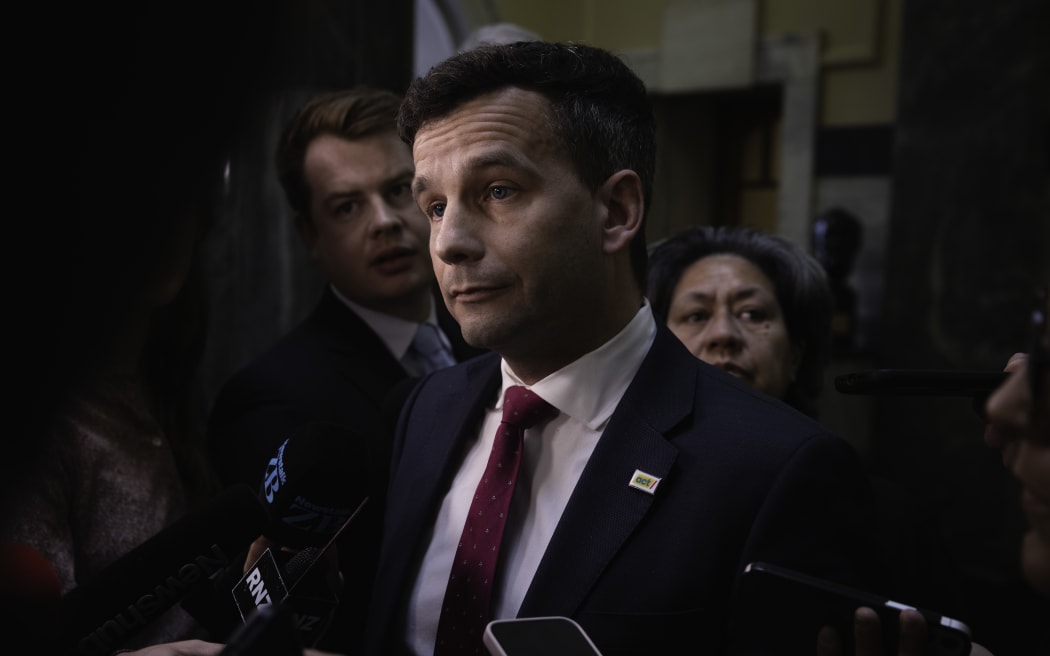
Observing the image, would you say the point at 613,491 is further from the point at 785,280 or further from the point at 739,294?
the point at 785,280

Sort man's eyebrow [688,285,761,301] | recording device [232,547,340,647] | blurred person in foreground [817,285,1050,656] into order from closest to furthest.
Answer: blurred person in foreground [817,285,1050,656] < recording device [232,547,340,647] < man's eyebrow [688,285,761,301]

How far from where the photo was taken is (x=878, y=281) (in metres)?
6.21

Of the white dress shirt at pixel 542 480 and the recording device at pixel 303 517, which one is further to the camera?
the white dress shirt at pixel 542 480

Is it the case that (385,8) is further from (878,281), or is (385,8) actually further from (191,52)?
(878,281)

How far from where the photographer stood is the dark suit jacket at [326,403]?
1.63 m

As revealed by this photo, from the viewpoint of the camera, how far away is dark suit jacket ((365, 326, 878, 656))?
43.9 inches

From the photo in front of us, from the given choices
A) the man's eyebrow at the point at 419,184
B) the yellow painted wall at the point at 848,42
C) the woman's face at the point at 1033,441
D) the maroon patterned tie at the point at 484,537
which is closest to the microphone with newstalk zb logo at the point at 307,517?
the maroon patterned tie at the point at 484,537

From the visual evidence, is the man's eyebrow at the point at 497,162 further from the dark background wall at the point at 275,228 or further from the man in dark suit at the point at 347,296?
the dark background wall at the point at 275,228

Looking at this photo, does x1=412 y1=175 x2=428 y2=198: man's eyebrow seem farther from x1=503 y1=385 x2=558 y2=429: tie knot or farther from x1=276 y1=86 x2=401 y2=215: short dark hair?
x1=276 y1=86 x2=401 y2=215: short dark hair

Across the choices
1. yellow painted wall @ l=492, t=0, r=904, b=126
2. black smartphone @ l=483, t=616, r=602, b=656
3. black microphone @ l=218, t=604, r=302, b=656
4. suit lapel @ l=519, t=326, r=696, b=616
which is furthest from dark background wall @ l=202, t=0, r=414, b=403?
yellow painted wall @ l=492, t=0, r=904, b=126

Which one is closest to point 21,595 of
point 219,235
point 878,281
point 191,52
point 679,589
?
point 191,52

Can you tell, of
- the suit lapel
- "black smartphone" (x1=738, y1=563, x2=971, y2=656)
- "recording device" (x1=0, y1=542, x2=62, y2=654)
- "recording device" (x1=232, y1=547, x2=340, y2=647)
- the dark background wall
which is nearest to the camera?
"recording device" (x1=0, y1=542, x2=62, y2=654)

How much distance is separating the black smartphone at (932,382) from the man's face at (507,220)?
57cm

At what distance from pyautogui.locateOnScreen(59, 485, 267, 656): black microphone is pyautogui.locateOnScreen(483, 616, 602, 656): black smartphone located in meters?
0.39
